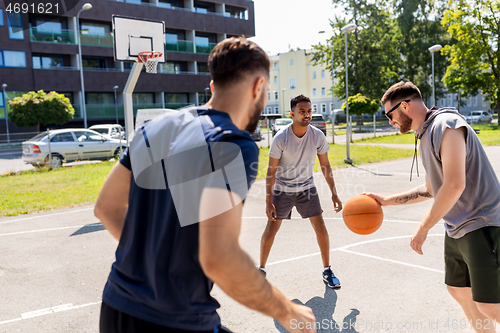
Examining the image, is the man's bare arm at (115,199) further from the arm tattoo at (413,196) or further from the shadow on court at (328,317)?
the arm tattoo at (413,196)

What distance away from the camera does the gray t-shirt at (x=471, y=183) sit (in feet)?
9.30

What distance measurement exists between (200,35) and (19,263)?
44170 mm

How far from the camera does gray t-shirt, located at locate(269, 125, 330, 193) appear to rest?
516 centimetres

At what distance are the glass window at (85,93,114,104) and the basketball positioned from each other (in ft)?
133

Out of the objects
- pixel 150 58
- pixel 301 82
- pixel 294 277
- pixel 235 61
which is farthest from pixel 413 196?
pixel 301 82

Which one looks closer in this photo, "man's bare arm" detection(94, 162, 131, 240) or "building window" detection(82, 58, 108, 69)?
"man's bare arm" detection(94, 162, 131, 240)

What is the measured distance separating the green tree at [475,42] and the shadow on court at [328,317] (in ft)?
138

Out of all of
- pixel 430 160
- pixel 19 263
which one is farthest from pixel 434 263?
Answer: pixel 19 263

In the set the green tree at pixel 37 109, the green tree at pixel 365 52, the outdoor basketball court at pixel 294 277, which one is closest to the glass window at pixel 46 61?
the green tree at pixel 37 109

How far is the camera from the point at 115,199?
188 centimetres

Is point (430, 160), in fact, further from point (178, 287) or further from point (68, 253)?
point (68, 253)

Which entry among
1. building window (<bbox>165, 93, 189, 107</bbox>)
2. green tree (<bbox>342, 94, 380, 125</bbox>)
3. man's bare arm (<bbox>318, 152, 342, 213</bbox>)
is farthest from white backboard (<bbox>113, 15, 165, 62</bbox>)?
building window (<bbox>165, 93, 189, 107</bbox>)

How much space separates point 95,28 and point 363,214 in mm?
41633

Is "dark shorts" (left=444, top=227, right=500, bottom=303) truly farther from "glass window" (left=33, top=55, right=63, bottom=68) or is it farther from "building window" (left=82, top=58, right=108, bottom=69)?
"building window" (left=82, top=58, right=108, bottom=69)
